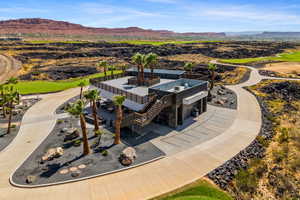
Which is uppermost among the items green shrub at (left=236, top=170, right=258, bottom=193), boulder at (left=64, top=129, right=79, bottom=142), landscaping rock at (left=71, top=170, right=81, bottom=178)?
boulder at (left=64, top=129, right=79, bottom=142)

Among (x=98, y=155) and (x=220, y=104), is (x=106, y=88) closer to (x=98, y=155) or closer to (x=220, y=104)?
(x=98, y=155)

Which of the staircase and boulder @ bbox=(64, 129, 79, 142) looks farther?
boulder @ bbox=(64, 129, 79, 142)

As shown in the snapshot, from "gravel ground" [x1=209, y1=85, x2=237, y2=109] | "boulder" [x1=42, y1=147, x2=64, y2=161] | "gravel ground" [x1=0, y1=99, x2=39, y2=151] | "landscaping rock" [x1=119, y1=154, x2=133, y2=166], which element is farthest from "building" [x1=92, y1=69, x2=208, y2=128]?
"gravel ground" [x1=0, y1=99, x2=39, y2=151]

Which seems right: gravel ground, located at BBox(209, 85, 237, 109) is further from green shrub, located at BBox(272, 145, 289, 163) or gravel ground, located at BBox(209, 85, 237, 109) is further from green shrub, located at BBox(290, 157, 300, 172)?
green shrub, located at BBox(290, 157, 300, 172)

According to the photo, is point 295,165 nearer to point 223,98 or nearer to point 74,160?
point 223,98

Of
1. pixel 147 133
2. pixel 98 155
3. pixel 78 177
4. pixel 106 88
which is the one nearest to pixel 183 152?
pixel 147 133

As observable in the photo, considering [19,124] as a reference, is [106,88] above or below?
above

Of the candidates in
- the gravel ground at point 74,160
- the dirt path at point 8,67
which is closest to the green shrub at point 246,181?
the gravel ground at point 74,160

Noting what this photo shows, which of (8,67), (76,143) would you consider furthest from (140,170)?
(8,67)
